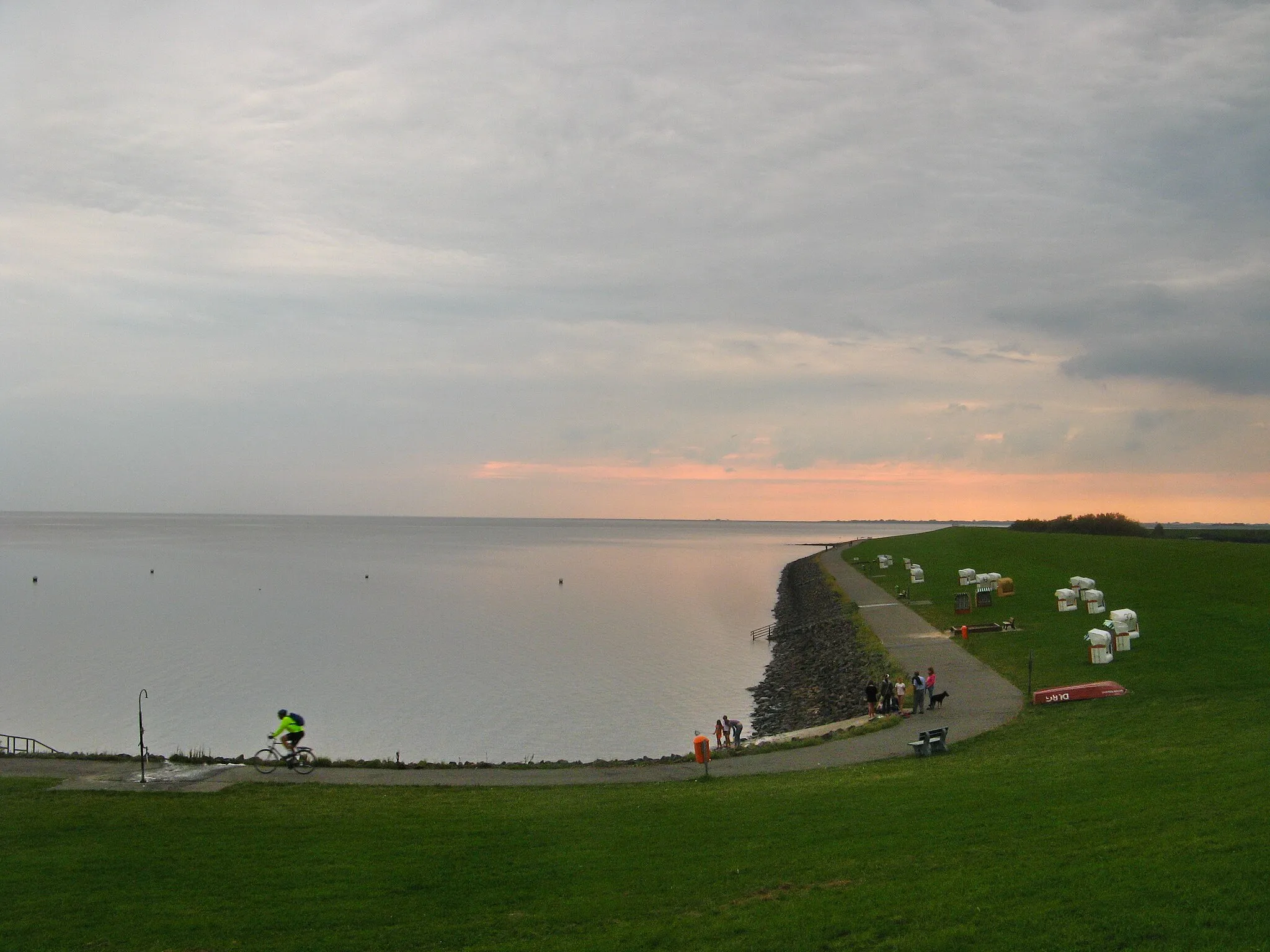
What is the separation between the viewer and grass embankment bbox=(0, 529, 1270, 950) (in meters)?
11.3

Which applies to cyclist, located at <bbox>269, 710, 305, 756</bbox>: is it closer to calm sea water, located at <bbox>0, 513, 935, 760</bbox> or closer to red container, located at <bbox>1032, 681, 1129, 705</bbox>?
calm sea water, located at <bbox>0, 513, 935, 760</bbox>

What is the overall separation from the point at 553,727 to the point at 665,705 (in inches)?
259

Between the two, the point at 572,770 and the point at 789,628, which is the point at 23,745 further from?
the point at 789,628

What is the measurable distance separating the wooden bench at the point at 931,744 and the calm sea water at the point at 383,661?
39.2 ft

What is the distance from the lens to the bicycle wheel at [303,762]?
22.5 m

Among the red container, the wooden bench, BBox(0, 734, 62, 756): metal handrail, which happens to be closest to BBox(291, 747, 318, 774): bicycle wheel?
BBox(0, 734, 62, 756): metal handrail

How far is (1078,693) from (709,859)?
57.7 ft

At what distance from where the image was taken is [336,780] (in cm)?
2153

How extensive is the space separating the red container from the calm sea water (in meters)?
12.6

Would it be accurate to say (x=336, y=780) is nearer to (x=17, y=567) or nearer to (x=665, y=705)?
(x=665, y=705)

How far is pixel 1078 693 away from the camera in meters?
27.4

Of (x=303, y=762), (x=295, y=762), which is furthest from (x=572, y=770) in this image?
(x=295, y=762)

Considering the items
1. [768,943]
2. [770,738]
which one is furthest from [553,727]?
[768,943]

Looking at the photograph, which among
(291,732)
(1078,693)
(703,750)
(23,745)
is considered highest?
(291,732)
